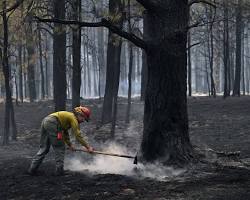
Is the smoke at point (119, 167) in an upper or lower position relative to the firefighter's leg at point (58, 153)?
lower

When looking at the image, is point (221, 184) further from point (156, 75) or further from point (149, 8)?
point (149, 8)

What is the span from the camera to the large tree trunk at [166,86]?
403 inches

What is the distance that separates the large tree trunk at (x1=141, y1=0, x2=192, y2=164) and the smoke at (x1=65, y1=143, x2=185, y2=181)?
31 cm

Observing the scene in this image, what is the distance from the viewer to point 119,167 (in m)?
10.8

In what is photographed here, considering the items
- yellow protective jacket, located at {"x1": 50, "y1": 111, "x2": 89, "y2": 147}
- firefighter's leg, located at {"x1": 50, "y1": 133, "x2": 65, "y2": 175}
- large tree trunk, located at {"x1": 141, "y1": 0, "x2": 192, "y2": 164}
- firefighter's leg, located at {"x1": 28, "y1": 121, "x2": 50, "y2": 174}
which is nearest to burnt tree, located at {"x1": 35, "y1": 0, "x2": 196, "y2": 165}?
large tree trunk, located at {"x1": 141, "y1": 0, "x2": 192, "y2": 164}

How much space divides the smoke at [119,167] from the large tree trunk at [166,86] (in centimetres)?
31

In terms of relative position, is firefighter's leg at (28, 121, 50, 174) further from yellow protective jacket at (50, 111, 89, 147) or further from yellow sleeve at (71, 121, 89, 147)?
yellow sleeve at (71, 121, 89, 147)

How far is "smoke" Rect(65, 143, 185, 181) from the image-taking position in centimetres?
966

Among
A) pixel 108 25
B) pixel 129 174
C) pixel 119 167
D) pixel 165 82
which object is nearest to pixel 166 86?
pixel 165 82

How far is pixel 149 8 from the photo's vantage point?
10344 mm

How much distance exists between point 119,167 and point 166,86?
85.3 inches

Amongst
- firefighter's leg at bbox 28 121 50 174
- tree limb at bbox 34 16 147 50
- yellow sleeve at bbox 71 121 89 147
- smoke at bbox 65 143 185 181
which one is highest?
tree limb at bbox 34 16 147 50

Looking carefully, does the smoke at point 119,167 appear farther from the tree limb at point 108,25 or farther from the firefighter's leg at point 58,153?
the tree limb at point 108,25

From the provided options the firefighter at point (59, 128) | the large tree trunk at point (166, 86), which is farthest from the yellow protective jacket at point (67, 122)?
the large tree trunk at point (166, 86)
